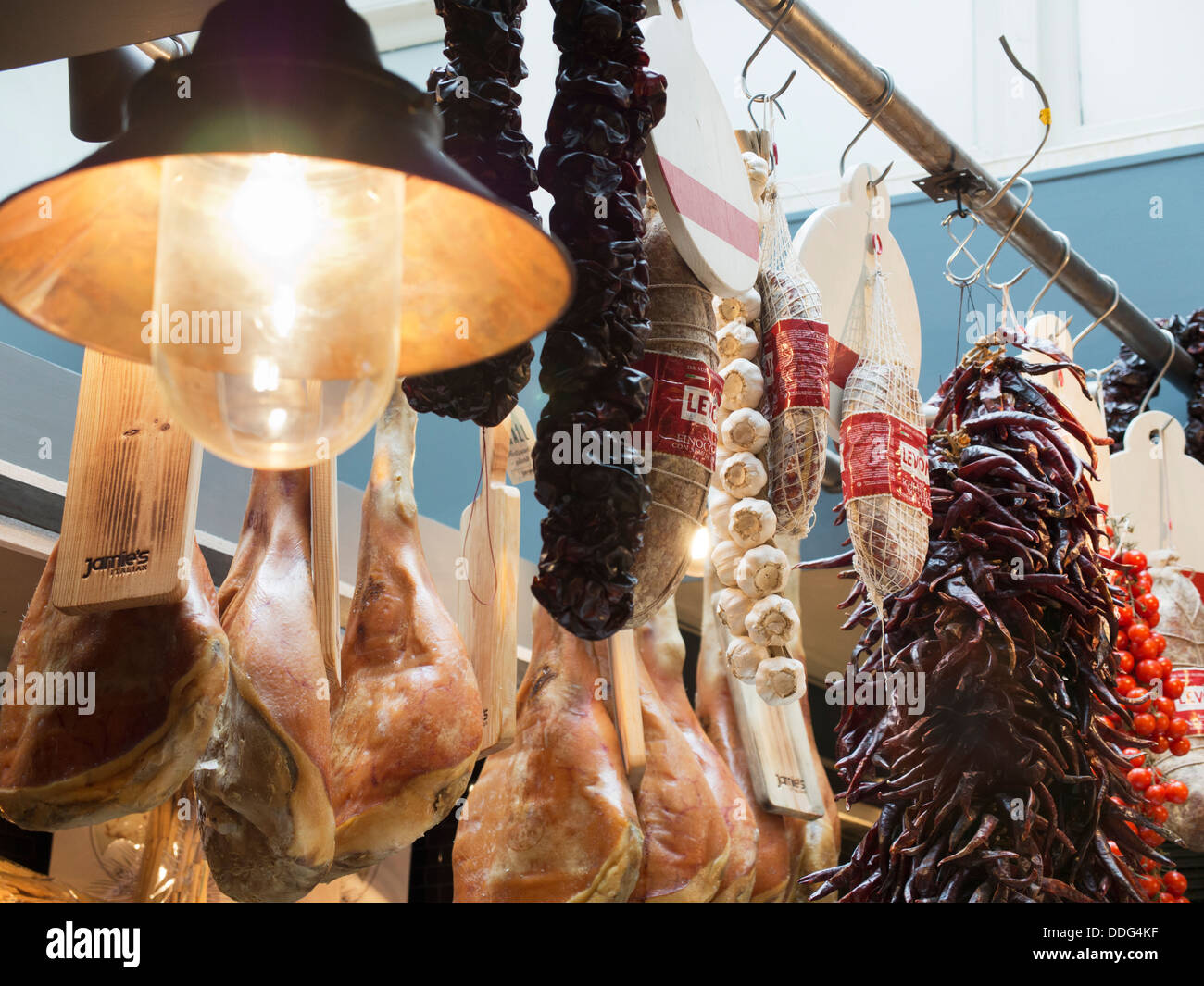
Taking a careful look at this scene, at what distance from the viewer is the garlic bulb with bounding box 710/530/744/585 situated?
2117mm

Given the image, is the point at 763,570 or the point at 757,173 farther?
the point at 757,173

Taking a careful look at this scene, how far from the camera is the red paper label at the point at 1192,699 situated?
3297 mm

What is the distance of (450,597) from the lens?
360cm

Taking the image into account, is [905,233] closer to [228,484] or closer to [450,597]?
[450,597]

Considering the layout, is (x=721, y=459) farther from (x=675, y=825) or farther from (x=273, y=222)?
(x=273, y=222)

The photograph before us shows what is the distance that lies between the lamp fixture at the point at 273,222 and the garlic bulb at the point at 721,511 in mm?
1141

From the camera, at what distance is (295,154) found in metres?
0.81

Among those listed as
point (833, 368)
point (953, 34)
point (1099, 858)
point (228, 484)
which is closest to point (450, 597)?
point (228, 484)

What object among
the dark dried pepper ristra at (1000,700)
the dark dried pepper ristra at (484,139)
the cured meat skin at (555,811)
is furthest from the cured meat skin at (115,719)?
the dark dried pepper ristra at (1000,700)

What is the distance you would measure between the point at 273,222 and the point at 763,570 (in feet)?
4.32

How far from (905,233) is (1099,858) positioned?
9.86ft

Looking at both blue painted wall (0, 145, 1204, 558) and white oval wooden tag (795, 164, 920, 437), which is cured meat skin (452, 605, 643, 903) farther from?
blue painted wall (0, 145, 1204, 558)

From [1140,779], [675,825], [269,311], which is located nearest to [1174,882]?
[1140,779]

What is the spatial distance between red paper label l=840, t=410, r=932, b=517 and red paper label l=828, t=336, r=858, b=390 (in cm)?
22
